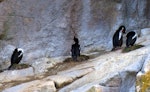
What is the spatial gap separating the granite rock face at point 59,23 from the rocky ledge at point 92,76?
95 centimetres

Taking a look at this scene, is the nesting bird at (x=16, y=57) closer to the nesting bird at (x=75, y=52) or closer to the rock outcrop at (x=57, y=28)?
the rock outcrop at (x=57, y=28)

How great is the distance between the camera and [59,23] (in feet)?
51.2

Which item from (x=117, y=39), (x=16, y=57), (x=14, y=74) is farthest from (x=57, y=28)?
(x=14, y=74)

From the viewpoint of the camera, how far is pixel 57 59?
583 inches

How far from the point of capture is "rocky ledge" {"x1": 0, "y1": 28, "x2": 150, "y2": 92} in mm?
10172

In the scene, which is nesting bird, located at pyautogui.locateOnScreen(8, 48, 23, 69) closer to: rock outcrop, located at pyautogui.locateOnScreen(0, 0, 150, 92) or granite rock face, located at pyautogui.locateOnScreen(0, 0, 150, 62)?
rock outcrop, located at pyautogui.locateOnScreen(0, 0, 150, 92)

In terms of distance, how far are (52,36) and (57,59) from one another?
3.56 feet

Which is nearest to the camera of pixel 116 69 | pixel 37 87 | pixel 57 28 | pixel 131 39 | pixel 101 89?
pixel 101 89

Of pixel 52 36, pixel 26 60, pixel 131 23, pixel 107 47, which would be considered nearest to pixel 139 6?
pixel 131 23

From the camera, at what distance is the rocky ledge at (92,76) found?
33.4 ft

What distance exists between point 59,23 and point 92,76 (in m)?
4.33

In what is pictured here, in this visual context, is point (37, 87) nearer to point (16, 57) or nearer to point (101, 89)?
point (101, 89)

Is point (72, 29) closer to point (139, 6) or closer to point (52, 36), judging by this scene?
point (52, 36)

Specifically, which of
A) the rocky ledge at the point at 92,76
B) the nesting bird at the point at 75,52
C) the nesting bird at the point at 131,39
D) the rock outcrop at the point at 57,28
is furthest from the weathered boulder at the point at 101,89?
the nesting bird at the point at 75,52
